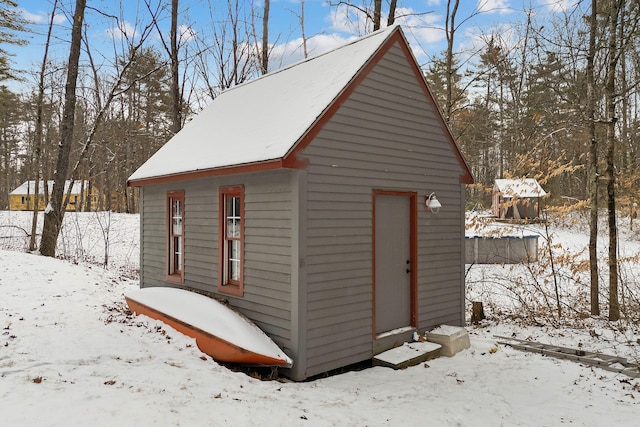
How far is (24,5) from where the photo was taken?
52.9ft

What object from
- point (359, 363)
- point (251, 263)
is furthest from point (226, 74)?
point (359, 363)

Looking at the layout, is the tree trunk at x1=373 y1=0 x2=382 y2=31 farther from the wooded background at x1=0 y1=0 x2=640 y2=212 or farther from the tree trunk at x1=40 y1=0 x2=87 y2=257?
the tree trunk at x1=40 y1=0 x2=87 y2=257

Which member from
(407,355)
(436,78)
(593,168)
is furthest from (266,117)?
(436,78)

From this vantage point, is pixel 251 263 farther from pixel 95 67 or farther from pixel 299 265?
pixel 95 67

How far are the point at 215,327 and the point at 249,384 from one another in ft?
3.80

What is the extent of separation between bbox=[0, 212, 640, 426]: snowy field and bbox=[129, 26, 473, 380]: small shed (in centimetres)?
85

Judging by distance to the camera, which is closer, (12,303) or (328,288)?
(328,288)

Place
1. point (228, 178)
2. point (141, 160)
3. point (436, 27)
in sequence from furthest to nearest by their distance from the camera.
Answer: point (141, 160)
point (436, 27)
point (228, 178)

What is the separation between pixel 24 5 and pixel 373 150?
16.9 metres

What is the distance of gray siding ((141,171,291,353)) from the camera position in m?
5.84

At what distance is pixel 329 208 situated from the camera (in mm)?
6012

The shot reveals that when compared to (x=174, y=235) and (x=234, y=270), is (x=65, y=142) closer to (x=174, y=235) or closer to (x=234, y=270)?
(x=174, y=235)

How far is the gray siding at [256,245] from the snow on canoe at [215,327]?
27cm

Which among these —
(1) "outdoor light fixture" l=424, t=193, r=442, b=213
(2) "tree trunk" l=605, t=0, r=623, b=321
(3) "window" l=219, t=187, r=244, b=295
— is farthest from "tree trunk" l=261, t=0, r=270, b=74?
(2) "tree trunk" l=605, t=0, r=623, b=321
